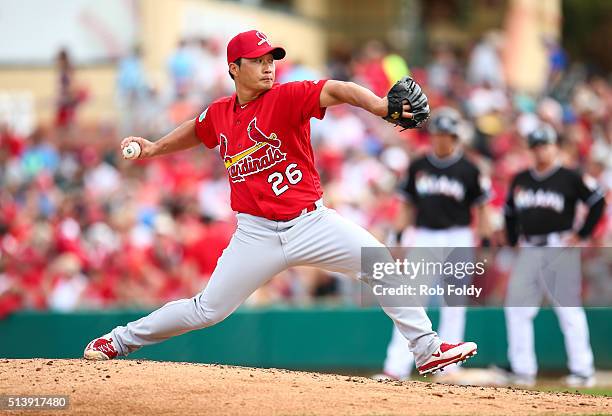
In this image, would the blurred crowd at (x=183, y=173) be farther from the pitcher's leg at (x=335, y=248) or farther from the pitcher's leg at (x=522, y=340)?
the pitcher's leg at (x=335, y=248)

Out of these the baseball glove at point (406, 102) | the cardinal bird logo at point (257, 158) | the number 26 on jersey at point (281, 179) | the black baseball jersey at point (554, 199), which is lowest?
the black baseball jersey at point (554, 199)

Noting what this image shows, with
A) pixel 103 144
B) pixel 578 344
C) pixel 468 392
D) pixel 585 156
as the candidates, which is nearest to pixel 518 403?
pixel 468 392

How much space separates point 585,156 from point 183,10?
889 cm

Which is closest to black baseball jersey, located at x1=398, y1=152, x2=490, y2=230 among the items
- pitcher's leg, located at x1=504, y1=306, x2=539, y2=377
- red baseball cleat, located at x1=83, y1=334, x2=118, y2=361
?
pitcher's leg, located at x1=504, y1=306, x2=539, y2=377

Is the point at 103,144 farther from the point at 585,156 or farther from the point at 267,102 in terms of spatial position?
the point at 267,102

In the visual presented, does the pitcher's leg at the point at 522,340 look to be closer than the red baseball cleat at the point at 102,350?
No

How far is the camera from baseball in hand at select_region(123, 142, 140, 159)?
8.17 m

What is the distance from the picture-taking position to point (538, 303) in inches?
452

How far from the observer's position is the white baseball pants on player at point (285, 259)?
7.68 meters

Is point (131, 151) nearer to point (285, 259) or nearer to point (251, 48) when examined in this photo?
point (251, 48)

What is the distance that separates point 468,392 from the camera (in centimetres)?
796

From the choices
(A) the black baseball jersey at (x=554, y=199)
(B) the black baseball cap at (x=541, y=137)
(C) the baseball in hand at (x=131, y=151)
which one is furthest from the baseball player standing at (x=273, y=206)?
(B) the black baseball cap at (x=541, y=137)

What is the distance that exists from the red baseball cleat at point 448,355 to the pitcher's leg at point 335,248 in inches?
1.5

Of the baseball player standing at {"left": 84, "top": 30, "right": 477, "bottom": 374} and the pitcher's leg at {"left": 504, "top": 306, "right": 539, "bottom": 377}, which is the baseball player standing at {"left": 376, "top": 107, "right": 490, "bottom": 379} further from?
the baseball player standing at {"left": 84, "top": 30, "right": 477, "bottom": 374}
